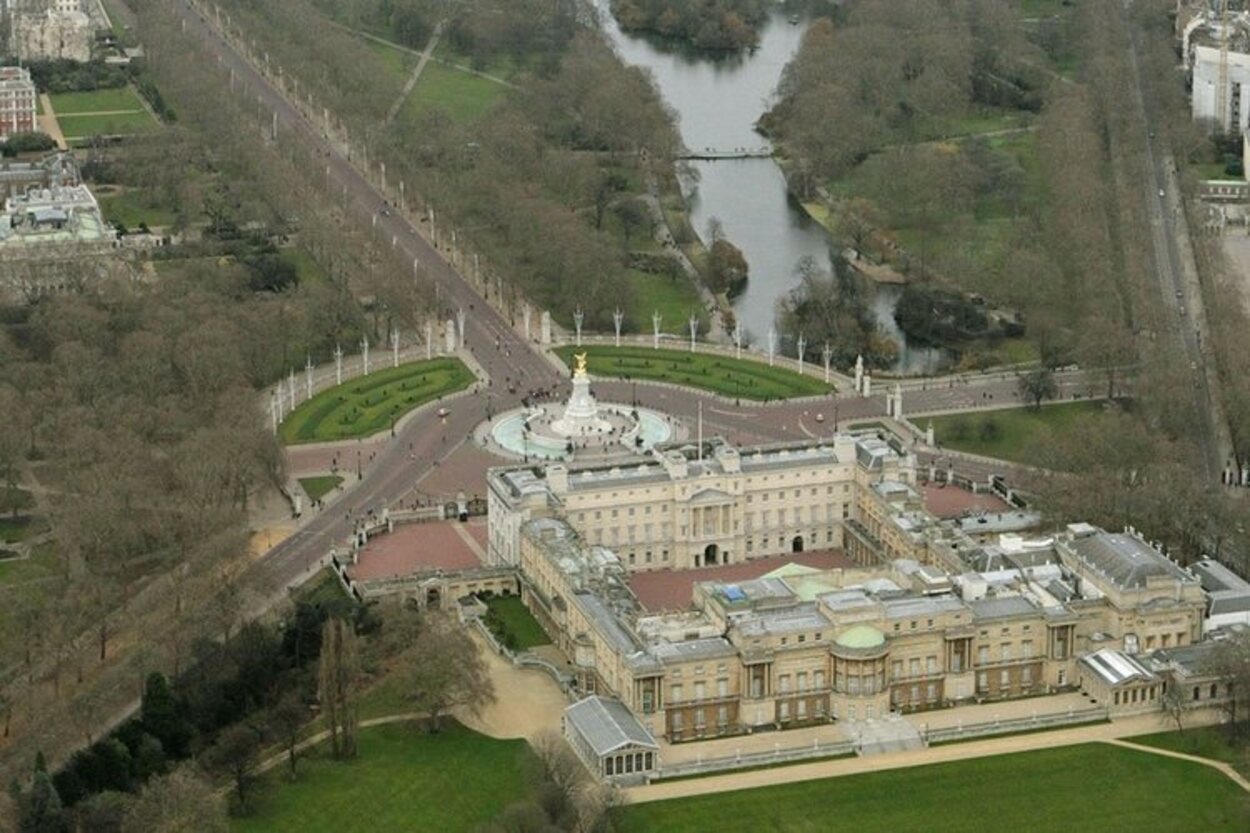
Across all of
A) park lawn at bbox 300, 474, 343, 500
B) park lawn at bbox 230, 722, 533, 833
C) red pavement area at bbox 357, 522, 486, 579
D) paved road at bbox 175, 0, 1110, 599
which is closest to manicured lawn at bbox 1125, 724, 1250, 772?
park lawn at bbox 230, 722, 533, 833

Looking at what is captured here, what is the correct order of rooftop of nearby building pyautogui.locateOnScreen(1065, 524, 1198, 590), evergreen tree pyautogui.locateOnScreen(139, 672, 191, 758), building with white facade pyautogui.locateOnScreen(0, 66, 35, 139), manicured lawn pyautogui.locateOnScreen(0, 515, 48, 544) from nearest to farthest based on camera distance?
evergreen tree pyautogui.locateOnScreen(139, 672, 191, 758) → rooftop of nearby building pyautogui.locateOnScreen(1065, 524, 1198, 590) → manicured lawn pyautogui.locateOnScreen(0, 515, 48, 544) → building with white facade pyautogui.locateOnScreen(0, 66, 35, 139)

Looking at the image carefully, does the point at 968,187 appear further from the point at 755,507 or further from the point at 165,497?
the point at 165,497

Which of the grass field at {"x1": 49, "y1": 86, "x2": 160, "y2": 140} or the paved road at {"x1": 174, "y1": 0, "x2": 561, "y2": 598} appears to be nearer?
the paved road at {"x1": 174, "y1": 0, "x2": 561, "y2": 598}

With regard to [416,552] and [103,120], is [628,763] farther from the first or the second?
[103,120]

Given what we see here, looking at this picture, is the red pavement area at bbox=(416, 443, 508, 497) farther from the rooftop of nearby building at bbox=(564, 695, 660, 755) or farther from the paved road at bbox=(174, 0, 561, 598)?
the rooftop of nearby building at bbox=(564, 695, 660, 755)

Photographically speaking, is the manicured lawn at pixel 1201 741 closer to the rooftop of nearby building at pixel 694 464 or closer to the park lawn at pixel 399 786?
the rooftop of nearby building at pixel 694 464

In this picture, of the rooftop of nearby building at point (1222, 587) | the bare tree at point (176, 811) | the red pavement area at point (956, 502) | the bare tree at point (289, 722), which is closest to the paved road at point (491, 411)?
the red pavement area at point (956, 502)

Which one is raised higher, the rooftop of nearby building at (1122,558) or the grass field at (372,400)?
the rooftop of nearby building at (1122,558)

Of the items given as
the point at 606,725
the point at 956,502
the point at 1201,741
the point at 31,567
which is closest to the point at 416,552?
the point at 31,567
